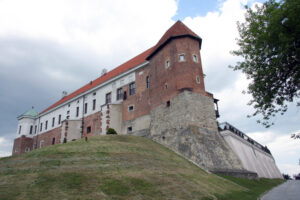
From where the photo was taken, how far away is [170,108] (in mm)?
25453

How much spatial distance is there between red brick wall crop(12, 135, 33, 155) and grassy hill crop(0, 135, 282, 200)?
3781cm

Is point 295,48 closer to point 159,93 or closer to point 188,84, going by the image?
point 188,84

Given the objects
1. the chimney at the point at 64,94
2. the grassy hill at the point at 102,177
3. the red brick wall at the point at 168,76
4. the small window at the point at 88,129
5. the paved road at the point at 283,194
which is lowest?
the paved road at the point at 283,194

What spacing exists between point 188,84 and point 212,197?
14.6m

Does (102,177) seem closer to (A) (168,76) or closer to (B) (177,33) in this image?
(A) (168,76)

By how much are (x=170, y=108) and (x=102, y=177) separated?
47.5 ft

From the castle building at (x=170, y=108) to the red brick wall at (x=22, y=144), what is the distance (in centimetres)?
1751

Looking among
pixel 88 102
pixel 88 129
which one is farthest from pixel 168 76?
pixel 88 102

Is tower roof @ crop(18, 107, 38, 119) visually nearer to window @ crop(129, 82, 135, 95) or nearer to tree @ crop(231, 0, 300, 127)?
window @ crop(129, 82, 135, 95)

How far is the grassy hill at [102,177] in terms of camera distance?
10.3 m

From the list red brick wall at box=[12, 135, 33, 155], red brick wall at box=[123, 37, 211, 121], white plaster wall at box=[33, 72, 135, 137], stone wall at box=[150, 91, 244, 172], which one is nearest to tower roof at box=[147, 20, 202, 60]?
red brick wall at box=[123, 37, 211, 121]

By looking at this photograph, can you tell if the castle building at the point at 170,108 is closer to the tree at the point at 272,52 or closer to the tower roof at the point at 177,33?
the tower roof at the point at 177,33

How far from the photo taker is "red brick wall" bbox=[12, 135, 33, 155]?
161ft

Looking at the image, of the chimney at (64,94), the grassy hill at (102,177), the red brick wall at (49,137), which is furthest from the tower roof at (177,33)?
the chimney at (64,94)
